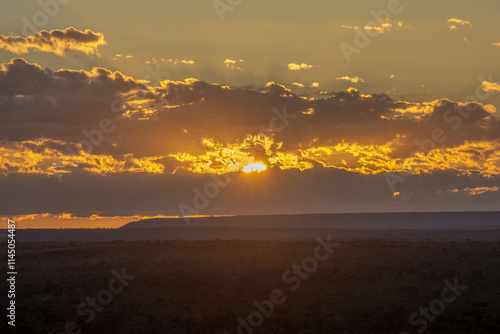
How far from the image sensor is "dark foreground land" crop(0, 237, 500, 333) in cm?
3978

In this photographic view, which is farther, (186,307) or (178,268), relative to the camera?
(178,268)

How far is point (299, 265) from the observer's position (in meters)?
59.4

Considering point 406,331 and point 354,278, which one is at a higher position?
point 354,278

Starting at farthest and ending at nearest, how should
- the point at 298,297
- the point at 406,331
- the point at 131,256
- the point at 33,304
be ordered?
the point at 131,256
the point at 298,297
the point at 33,304
the point at 406,331

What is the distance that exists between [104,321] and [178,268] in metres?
18.3

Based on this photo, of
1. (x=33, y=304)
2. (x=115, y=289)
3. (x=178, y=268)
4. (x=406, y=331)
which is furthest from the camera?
(x=178, y=268)

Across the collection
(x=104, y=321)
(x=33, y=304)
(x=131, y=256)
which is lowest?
(x=104, y=321)

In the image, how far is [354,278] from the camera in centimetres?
5291

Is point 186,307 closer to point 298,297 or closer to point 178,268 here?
point 298,297

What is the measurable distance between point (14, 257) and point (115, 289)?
27.0 m

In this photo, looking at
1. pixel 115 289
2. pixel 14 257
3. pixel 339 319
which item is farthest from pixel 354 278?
pixel 14 257

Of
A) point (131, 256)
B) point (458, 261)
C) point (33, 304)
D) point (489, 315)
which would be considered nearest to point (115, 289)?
point (33, 304)

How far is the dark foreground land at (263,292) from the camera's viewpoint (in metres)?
39.8

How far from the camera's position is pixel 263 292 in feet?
159
